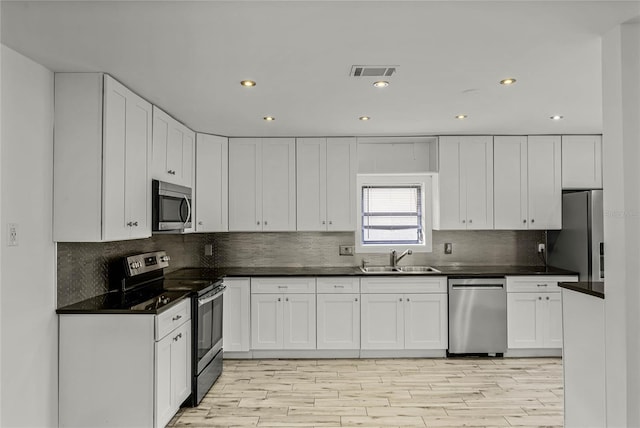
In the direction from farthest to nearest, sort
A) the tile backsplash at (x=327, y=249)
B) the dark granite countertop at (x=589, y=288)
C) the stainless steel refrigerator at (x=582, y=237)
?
the tile backsplash at (x=327, y=249) → the stainless steel refrigerator at (x=582, y=237) → the dark granite countertop at (x=589, y=288)

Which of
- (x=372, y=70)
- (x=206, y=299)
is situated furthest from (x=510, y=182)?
(x=206, y=299)

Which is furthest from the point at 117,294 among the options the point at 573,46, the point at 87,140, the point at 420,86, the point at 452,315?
the point at 573,46

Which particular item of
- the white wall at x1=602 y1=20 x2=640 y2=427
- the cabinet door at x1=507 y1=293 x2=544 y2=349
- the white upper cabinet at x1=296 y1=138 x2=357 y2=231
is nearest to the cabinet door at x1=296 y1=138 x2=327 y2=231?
the white upper cabinet at x1=296 y1=138 x2=357 y2=231

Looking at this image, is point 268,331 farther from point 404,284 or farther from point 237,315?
point 404,284

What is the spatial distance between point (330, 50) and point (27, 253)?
2.08m

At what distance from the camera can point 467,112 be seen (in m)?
3.72

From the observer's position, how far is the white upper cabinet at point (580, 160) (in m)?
4.74

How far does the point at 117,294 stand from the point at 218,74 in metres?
1.89

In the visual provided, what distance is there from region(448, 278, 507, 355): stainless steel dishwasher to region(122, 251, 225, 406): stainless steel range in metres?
2.40

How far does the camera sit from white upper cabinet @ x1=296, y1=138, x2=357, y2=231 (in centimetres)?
479

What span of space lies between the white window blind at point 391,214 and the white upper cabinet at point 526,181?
93cm

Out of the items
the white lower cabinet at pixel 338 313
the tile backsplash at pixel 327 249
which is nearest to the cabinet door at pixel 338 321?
the white lower cabinet at pixel 338 313

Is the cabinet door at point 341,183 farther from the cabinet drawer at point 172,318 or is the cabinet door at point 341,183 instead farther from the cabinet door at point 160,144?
the cabinet drawer at point 172,318

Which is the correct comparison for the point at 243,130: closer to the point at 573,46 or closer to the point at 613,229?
the point at 573,46
